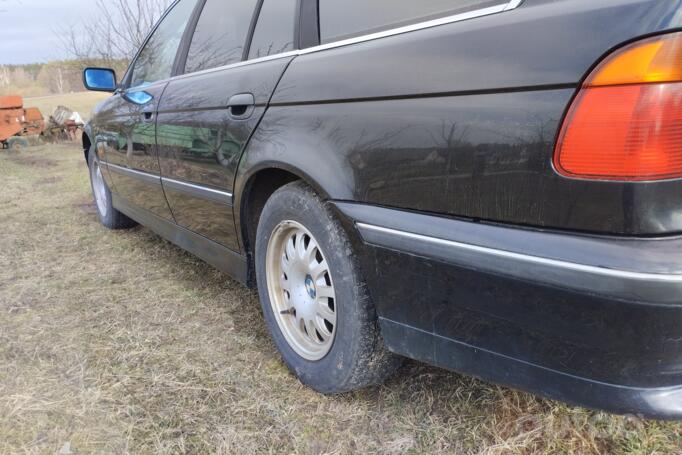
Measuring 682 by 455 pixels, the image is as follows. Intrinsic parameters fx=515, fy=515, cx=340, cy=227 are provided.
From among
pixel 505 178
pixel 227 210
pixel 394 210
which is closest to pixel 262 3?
pixel 227 210

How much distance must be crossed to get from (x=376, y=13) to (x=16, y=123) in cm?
1194

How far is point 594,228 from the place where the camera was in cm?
110

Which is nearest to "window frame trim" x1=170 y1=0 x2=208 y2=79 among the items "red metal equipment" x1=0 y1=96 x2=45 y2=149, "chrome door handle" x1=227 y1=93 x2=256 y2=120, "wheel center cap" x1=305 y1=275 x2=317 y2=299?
"chrome door handle" x1=227 y1=93 x2=256 y2=120

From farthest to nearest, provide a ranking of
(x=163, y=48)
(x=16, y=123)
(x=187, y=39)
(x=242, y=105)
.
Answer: (x=16, y=123)
(x=163, y=48)
(x=187, y=39)
(x=242, y=105)

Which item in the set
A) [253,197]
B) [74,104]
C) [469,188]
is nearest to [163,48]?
[253,197]

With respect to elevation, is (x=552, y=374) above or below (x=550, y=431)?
above

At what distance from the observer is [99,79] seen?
3871 mm

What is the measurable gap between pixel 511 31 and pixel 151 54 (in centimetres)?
296

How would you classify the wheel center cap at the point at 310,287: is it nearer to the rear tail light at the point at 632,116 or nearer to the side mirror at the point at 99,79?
the rear tail light at the point at 632,116

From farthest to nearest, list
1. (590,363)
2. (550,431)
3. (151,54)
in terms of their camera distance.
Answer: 1. (151,54)
2. (550,431)
3. (590,363)

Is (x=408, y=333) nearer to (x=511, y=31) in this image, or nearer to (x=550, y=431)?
(x=550, y=431)

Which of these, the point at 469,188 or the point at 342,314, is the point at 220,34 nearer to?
the point at 342,314

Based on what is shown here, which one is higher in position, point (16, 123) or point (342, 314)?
point (16, 123)

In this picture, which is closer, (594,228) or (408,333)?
(594,228)
